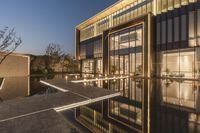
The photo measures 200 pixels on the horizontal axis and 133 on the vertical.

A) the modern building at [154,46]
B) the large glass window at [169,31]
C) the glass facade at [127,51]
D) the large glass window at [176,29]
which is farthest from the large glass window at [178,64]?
the glass facade at [127,51]

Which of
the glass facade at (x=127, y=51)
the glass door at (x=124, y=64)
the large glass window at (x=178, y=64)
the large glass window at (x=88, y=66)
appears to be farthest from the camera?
the large glass window at (x=88, y=66)

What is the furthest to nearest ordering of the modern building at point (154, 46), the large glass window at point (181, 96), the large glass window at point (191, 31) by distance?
1. the large glass window at point (191, 31)
2. the modern building at point (154, 46)
3. the large glass window at point (181, 96)

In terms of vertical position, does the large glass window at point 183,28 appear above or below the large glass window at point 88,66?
above

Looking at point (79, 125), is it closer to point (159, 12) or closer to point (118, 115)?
point (118, 115)

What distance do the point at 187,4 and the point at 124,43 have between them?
11631 millimetres

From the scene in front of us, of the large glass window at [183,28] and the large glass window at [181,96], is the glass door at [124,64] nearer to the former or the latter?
the large glass window at [183,28]

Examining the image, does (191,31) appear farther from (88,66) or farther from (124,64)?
(88,66)

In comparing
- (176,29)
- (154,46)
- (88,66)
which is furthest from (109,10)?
(88,66)

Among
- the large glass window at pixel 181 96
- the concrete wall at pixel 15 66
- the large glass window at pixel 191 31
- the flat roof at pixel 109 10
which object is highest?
the flat roof at pixel 109 10

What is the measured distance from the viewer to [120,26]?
3431 centimetres

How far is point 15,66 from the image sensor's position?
4022 centimetres

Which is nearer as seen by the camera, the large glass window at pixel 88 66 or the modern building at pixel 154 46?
the modern building at pixel 154 46

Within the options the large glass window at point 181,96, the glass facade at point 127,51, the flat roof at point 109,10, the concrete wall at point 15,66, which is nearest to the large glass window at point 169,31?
the glass facade at point 127,51

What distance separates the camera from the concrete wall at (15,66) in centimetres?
3831
